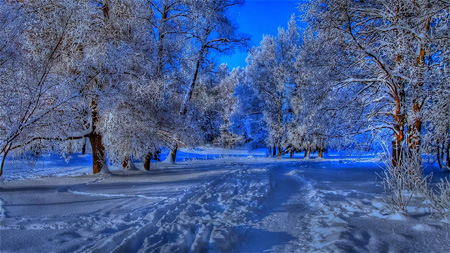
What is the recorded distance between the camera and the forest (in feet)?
18.8

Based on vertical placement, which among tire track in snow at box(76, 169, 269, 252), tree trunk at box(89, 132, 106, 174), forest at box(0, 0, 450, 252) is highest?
forest at box(0, 0, 450, 252)

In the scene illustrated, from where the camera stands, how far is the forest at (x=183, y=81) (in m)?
5.73

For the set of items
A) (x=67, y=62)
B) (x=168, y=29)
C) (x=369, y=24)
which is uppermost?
(x=168, y=29)

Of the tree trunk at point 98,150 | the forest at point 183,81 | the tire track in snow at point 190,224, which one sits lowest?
the tire track in snow at point 190,224

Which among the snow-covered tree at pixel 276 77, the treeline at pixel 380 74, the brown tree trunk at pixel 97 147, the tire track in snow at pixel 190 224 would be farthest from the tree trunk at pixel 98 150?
the snow-covered tree at pixel 276 77

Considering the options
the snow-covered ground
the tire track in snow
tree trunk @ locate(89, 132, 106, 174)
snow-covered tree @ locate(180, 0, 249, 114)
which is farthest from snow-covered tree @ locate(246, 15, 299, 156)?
the tire track in snow

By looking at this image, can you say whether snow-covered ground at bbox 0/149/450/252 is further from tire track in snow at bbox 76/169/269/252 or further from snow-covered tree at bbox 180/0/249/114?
snow-covered tree at bbox 180/0/249/114

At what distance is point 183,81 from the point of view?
12.8m

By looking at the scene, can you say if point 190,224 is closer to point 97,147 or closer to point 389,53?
point 389,53

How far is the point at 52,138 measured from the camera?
24.5 ft

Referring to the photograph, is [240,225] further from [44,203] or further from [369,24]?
[369,24]

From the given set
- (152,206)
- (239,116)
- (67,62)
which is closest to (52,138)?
(67,62)

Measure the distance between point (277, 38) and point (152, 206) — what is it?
24.4 meters

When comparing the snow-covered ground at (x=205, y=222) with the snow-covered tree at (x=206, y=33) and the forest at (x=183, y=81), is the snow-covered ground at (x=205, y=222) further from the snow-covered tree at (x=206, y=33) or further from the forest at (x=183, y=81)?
the snow-covered tree at (x=206, y=33)
